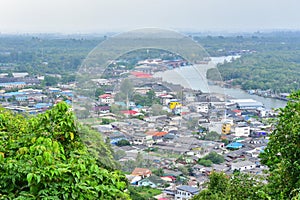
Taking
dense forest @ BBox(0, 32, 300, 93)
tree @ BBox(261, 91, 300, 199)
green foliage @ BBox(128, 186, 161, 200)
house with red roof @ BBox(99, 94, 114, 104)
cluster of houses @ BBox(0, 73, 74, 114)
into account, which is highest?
house with red roof @ BBox(99, 94, 114, 104)

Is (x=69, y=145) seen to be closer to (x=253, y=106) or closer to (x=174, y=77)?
(x=174, y=77)

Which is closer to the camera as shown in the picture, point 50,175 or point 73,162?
point 50,175

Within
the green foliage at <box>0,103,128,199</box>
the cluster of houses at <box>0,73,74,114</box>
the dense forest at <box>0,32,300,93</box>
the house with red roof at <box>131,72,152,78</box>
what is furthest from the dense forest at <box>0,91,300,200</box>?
the dense forest at <box>0,32,300,93</box>

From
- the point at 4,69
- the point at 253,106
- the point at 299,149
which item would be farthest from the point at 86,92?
the point at 4,69

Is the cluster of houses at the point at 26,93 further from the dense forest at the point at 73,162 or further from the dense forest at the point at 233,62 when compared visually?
the dense forest at the point at 73,162

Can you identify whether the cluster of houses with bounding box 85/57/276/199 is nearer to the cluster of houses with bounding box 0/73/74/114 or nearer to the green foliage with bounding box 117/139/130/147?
the green foliage with bounding box 117/139/130/147

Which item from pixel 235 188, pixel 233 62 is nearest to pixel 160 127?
pixel 235 188

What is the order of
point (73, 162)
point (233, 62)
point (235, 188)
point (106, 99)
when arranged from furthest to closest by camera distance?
point (233, 62) < point (235, 188) < point (106, 99) < point (73, 162)

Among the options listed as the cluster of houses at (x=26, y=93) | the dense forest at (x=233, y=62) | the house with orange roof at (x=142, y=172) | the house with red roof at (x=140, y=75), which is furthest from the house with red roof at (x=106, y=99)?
the dense forest at (x=233, y=62)

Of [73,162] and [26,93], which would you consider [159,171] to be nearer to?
[73,162]
